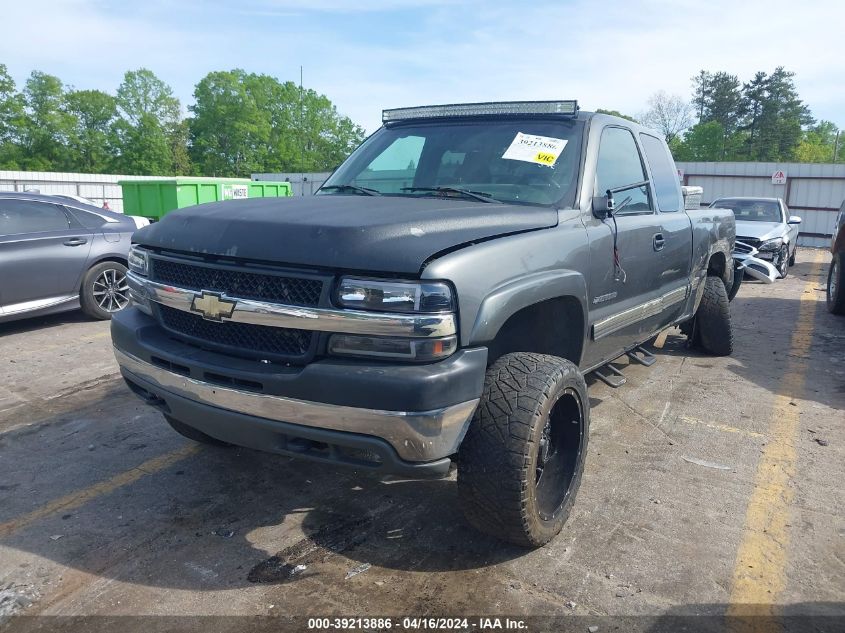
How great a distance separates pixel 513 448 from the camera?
259 cm

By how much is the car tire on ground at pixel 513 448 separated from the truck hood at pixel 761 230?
11194mm

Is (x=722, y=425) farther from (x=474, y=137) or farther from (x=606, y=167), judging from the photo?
(x=474, y=137)

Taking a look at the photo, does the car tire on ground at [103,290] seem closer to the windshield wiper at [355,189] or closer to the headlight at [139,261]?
the windshield wiper at [355,189]

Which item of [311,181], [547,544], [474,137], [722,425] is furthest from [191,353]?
[311,181]

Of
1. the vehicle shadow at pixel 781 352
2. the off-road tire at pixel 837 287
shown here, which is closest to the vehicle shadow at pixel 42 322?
the vehicle shadow at pixel 781 352

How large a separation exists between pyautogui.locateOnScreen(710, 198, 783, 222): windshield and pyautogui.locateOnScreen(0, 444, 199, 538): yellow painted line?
12816mm

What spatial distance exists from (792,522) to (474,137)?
8.58 ft

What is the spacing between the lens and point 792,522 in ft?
10.8

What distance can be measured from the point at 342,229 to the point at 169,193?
1803 cm

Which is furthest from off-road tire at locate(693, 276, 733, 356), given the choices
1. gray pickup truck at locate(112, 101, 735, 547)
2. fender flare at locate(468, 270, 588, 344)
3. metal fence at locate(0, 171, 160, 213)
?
metal fence at locate(0, 171, 160, 213)

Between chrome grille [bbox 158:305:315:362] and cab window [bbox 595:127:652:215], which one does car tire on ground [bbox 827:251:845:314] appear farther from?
chrome grille [bbox 158:305:315:362]

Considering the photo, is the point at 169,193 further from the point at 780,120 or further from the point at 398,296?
the point at 780,120

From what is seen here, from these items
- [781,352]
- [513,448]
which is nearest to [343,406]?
[513,448]

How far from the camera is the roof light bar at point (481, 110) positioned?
3770mm
